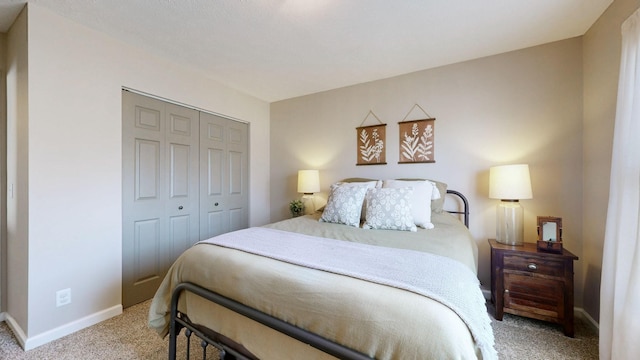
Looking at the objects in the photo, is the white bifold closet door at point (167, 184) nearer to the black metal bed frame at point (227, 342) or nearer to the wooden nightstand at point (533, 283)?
the black metal bed frame at point (227, 342)

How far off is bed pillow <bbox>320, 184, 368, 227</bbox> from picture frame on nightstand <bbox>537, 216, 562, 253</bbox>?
4.66 feet

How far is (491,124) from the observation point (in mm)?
2441

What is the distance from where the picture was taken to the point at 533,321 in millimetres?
2029

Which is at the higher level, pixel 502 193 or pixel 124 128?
pixel 124 128

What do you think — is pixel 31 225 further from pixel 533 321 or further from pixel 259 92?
pixel 533 321

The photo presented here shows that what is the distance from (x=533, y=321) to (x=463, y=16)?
8.09ft

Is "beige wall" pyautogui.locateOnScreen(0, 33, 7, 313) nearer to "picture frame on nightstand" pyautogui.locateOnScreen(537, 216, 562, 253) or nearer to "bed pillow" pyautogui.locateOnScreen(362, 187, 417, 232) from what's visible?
"bed pillow" pyautogui.locateOnScreen(362, 187, 417, 232)

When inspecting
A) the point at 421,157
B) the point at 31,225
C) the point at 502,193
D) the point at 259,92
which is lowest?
the point at 31,225

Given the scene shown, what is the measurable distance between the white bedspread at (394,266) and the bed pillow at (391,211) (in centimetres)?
61

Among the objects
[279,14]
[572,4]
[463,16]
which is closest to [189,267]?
[279,14]

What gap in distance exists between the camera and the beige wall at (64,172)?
1.76 m

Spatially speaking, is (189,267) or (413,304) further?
(189,267)

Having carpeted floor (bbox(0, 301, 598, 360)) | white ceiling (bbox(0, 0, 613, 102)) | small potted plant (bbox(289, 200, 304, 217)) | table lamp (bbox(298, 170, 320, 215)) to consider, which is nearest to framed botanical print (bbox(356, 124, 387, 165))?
table lamp (bbox(298, 170, 320, 215))

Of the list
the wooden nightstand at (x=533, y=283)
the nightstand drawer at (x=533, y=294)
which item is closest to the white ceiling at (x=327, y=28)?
the wooden nightstand at (x=533, y=283)
